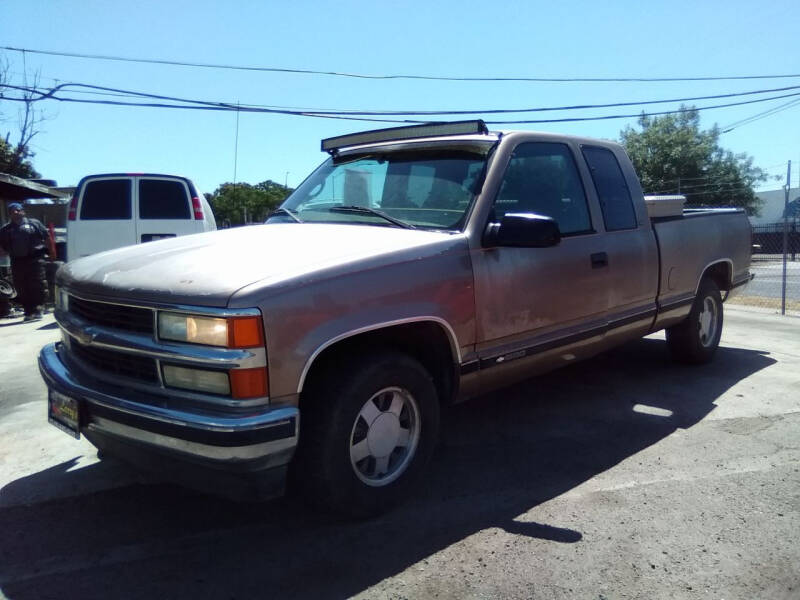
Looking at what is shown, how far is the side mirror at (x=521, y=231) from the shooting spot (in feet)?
11.2

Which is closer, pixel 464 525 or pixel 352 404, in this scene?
pixel 352 404

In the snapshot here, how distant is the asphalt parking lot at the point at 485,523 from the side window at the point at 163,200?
4874 mm

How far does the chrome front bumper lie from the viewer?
2.51m

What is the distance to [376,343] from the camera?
3.17m

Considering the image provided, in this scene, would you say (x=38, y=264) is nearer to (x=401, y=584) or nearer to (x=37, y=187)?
(x=37, y=187)

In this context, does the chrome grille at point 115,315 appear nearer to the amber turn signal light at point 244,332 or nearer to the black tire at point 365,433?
the amber turn signal light at point 244,332

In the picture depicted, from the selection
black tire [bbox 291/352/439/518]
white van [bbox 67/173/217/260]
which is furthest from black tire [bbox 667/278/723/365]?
white van [bbox 67/173/217/260]

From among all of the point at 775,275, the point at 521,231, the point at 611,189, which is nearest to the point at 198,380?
the point at 521,231

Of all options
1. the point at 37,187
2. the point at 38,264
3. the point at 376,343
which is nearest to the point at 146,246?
the point at 376,343

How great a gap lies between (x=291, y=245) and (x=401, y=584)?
1.63 meters

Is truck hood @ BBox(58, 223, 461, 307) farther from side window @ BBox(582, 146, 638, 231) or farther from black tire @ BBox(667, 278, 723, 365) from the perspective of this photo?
black tire @ BBox(667, 278, 723, 365)

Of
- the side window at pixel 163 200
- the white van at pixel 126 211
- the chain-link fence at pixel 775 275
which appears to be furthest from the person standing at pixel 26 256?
the chain-link fence at pixel 775 275

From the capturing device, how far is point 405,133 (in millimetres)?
4328

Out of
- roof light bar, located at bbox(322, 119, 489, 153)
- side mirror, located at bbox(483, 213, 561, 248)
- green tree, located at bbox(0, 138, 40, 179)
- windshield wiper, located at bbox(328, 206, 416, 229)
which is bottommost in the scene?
side mirror, located at bbox(483, 213, 561, 248)
